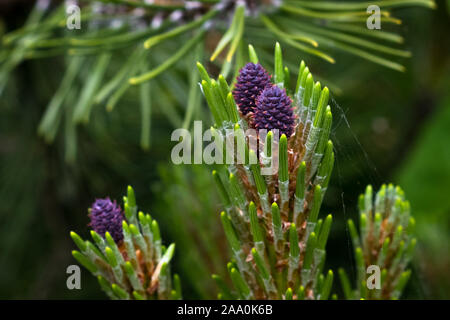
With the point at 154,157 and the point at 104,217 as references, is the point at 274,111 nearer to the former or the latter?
the point at 104,217

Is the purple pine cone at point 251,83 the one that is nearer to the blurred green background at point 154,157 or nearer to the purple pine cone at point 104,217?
the purple pine cone at point 104,217

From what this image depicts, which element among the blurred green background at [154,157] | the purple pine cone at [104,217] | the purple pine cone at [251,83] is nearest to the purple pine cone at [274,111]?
the purple pine cone at [251,83]

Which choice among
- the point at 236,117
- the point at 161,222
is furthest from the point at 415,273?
the point at 161,222

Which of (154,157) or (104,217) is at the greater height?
(154,157)

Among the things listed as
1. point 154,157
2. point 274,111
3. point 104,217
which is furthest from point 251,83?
point 154,157

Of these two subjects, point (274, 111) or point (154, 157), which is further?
point (154, 157)
